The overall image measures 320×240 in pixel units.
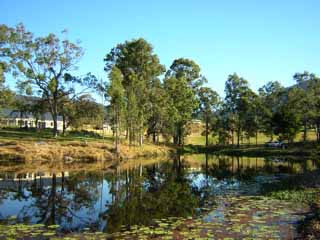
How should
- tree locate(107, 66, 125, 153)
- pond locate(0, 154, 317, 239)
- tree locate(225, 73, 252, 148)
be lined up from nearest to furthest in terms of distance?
1. pond locate(0, 154, 317, 239)
2. tree locate(107, 66, 125, 153)
3. tree locate(225, 73, 252, 148)

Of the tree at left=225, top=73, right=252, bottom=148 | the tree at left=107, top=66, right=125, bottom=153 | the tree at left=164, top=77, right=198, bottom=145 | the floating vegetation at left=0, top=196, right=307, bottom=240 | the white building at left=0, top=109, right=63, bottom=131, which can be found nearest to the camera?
the floating vegetation at left=0, top=196, right=307, bottom=240

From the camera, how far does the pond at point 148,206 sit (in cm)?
1602

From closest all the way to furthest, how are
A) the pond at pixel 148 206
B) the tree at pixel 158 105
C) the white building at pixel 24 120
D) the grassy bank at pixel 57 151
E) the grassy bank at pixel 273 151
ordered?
the pond at pixel 148 206, the grassy bank at pixel 57 151, the grassy bank at pixel 273 151, the tree at pixel 158 105, the white building at pixel 24 120

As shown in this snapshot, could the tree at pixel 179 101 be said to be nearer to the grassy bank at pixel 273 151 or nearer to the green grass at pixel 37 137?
the grassy bank at pixel 273 151

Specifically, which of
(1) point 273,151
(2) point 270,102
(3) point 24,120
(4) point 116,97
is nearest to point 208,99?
(2) point 270,102

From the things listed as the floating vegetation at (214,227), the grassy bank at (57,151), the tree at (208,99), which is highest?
the tree at (208,99)

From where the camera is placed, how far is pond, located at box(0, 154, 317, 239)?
16.0 m

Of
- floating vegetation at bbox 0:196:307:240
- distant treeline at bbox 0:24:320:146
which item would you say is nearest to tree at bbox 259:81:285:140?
distant treeline at bbox 0:24:320:146

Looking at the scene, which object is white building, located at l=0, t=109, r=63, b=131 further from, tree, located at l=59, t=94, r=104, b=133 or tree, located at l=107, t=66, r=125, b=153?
tree, located at l=107, t=66, r=125, b=153

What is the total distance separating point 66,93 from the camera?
69188mm

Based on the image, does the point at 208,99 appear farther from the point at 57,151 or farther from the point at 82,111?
the point at 57,151

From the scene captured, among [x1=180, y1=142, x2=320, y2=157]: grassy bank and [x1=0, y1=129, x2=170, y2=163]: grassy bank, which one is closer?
[x1=0, y1=129, x2=170, y2=163]: grassy bank

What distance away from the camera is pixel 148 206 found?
71.5 feet

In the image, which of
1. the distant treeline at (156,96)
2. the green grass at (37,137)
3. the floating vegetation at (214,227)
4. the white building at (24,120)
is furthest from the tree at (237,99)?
the floating vegetation at (214,227)
